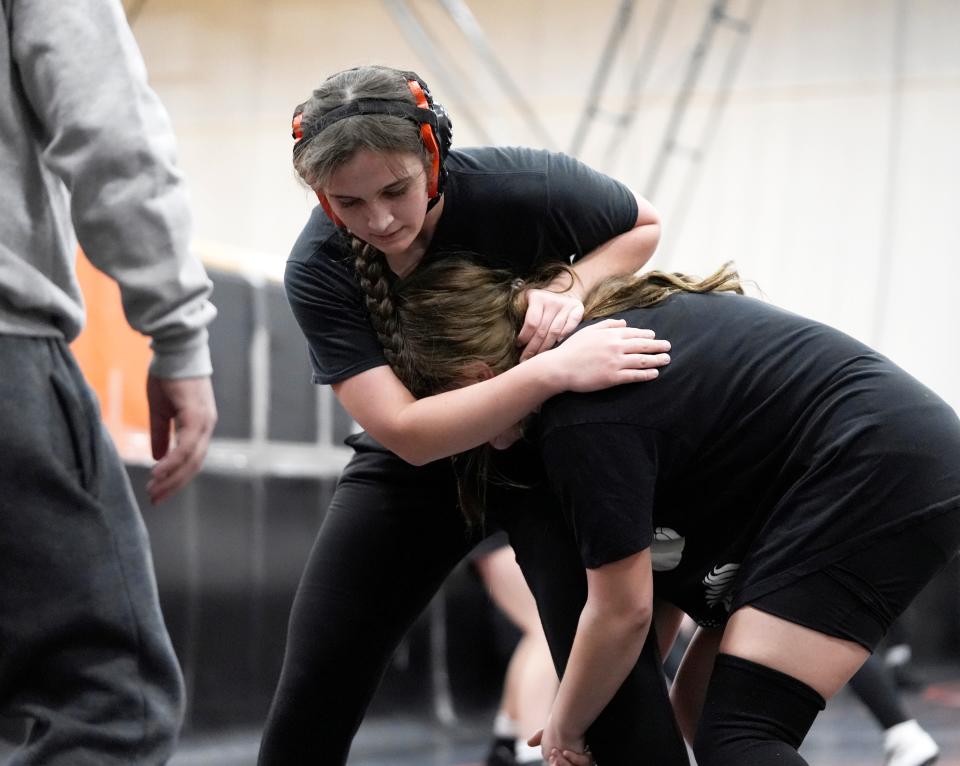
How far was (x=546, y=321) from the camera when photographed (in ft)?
5.00

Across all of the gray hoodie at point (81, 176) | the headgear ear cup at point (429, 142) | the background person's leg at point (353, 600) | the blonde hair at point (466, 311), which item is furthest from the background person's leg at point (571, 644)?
the gray hoodie at point (81, 176)

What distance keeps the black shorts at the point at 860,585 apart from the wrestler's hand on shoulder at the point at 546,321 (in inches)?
15.0

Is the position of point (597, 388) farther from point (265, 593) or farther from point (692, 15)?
point (692, 15)

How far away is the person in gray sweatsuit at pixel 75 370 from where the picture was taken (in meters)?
1.24

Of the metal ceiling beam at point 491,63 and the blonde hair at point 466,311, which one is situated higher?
the blonde hair at point 466,311

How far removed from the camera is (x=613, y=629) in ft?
4.85

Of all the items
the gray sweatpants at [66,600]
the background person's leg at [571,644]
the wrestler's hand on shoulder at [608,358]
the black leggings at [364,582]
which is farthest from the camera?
the black leggings at [364,582]

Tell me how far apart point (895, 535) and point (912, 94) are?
5722mm

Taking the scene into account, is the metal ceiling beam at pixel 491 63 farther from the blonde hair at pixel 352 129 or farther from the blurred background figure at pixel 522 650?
the blonde hair at pixel 352 129

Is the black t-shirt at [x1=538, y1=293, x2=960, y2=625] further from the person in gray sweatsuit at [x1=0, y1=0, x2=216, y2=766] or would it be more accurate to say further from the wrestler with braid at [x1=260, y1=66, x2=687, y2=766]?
the person in gray sweatsuit at [x1=0, y1=0, x2=216, y2=766]

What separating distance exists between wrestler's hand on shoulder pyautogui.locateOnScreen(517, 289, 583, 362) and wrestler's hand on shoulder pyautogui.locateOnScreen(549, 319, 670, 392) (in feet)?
0.15

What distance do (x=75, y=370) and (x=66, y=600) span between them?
24cm

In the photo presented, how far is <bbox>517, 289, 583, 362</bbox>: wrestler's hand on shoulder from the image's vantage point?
1.53 metres

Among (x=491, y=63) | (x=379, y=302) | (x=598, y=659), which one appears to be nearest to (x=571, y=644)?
(x=598, y=659)
